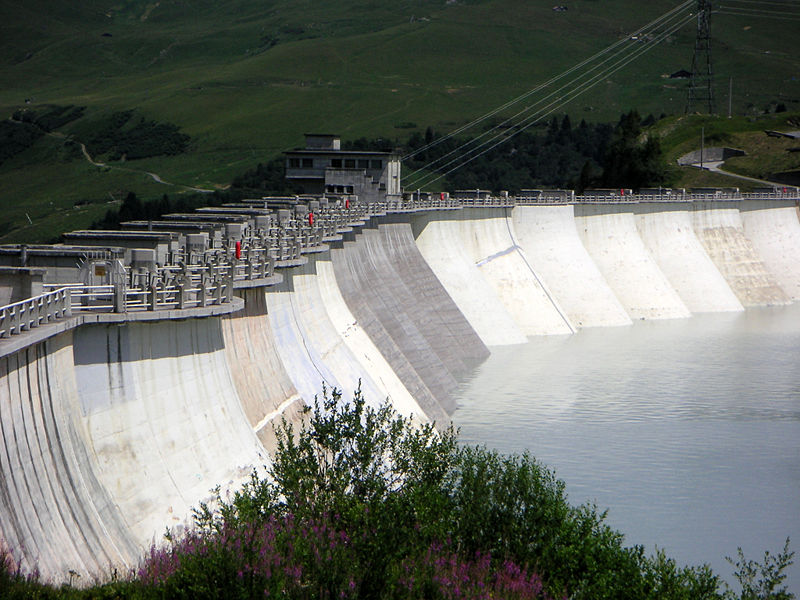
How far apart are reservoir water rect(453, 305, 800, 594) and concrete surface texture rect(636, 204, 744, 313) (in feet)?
35.2

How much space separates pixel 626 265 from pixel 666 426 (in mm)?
34290

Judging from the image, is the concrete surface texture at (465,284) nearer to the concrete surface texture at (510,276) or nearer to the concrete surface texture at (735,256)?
the concrete surface texture at (510,276)

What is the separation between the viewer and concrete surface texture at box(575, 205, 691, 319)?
7525 cm

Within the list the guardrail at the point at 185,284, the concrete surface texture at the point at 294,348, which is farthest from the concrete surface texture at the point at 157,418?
the concrete surface texture at the point at 294,348

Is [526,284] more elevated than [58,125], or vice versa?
[58,125]

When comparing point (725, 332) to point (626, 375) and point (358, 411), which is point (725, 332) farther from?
point (358, 411)

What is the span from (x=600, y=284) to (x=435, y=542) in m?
53.7

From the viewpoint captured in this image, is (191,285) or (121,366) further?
(191,285)

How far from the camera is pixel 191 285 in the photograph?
24.4 meters

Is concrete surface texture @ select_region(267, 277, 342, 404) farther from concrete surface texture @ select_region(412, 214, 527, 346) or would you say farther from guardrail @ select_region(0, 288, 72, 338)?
concrete surface texture @ select_region(412, 214, 527, 346)

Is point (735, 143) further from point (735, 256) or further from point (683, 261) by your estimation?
point (683, 261)

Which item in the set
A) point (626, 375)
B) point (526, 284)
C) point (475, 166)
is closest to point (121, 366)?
point (626, 375)

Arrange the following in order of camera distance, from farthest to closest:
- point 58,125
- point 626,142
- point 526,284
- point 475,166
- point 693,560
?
point 58,125 < point 475,166 < point 626,142 < point 526,284 < point 693,560

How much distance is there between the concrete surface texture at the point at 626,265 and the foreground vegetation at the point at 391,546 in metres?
53.2
